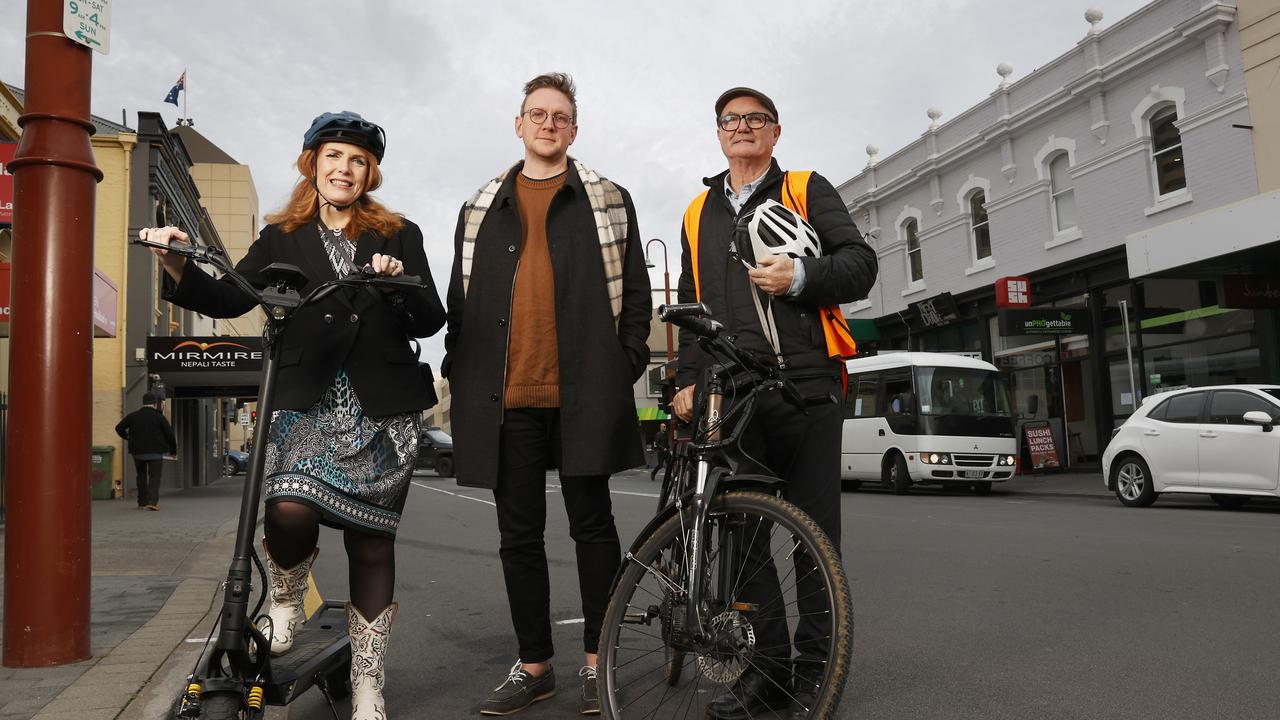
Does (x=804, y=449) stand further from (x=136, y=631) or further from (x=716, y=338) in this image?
(x=136, y=631)

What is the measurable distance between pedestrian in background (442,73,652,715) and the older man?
0.90ft

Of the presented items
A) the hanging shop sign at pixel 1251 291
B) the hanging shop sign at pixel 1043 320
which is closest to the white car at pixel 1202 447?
the hanging shop sign at pixel 1251 291

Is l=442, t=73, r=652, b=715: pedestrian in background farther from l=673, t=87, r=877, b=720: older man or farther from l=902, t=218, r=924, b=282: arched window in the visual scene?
l=902, t=218, r=924, b=282: arched window

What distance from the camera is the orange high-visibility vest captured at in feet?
10.8

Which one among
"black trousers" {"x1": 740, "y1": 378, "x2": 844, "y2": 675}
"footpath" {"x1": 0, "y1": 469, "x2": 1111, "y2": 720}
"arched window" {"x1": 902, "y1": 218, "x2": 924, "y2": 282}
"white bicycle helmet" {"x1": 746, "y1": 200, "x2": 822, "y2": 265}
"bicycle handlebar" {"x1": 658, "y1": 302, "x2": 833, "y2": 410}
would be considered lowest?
"footpath" {"x1": 0, "y1": 469, "x2": 1111, "y2": 720}

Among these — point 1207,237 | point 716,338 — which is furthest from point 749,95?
point 1207,237

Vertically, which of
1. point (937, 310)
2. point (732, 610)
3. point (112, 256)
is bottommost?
point (732, 610)

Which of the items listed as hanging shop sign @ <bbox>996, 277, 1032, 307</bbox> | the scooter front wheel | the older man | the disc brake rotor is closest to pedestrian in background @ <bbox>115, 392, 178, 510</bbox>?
the older man

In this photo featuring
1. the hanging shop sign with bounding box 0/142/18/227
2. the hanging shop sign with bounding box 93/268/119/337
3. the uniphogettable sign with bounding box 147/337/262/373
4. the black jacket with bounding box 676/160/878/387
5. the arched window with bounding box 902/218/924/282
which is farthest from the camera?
the arched window with bounding box 902/218/924/282

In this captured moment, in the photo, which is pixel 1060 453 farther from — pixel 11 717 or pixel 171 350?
pixel 11 717

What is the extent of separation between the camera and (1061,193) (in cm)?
2064

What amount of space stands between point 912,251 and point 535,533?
933 inches

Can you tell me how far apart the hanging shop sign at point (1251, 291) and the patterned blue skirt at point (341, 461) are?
52.1ft

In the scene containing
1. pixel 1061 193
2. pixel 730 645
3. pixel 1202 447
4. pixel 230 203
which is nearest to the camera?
pixel 730 645
